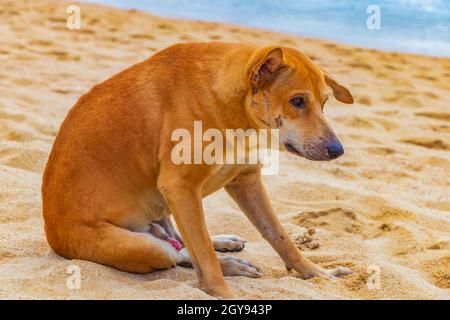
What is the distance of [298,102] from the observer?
3713mm

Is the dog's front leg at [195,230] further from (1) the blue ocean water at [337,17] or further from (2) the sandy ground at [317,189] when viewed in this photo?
(1) the blue ocean water at [337,17]

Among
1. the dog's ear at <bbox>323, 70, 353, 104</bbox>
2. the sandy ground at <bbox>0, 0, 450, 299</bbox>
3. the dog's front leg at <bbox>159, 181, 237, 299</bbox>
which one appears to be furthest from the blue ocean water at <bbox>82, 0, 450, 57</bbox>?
the dog's front leg at <bbox>159, 181, 237, 299</bbox>

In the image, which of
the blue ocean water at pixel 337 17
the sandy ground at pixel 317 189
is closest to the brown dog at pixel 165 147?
the sandy ground at pixel 317 189

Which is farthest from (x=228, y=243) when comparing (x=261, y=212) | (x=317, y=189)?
(x=317, y=189)

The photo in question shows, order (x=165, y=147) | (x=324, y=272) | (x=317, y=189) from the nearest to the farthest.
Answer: (x=165, y=147) → (x=324, y=272) → (x=317, y=189)

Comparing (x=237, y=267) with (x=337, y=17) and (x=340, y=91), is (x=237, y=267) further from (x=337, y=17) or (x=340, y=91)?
(x=337, y=17)

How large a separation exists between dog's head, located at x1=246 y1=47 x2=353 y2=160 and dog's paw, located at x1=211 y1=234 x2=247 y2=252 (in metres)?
1.01

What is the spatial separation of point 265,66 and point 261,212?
982 mm

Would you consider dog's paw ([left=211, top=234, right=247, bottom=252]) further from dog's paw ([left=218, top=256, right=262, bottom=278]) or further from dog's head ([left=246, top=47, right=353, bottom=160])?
dog's head ([left=246, top=47, right=353, bottom=160])

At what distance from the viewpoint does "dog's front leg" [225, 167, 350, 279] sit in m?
4.11

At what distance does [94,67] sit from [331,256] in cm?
577

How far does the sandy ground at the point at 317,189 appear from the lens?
12.2 ft

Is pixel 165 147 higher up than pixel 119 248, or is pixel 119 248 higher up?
pixel 165 147

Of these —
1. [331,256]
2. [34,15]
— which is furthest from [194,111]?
[34,15]
